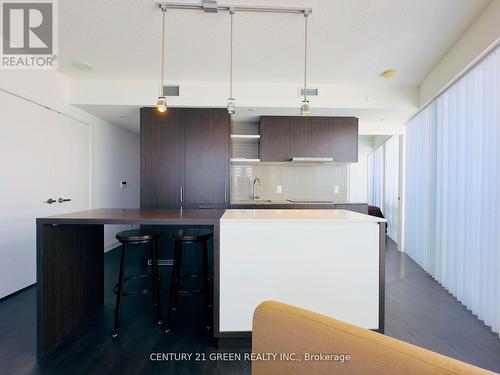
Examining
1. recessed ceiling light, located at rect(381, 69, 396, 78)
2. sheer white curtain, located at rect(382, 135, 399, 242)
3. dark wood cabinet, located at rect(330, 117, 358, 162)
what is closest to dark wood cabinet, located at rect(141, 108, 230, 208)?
dark wood cabinet, located at rect(330, 117, 358, 162)

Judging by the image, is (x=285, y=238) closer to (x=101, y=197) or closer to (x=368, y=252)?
(x=368, y=252)

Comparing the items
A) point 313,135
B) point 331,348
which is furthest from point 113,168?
point 331,348

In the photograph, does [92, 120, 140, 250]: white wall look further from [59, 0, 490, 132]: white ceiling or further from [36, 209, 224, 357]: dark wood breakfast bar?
[36, 209, 224, 357]: dark wood breakfast bar

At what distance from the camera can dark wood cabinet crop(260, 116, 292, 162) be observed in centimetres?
389

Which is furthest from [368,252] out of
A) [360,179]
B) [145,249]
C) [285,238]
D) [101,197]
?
[360,179]

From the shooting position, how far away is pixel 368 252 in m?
1.81

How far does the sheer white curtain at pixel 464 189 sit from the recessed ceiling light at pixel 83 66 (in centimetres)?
413

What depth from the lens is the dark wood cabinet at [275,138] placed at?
3.89 m

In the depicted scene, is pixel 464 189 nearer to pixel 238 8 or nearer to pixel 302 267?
pixel 302 267

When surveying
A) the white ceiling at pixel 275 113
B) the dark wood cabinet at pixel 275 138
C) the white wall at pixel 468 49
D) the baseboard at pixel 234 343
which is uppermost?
the white wall at pixel 468 49

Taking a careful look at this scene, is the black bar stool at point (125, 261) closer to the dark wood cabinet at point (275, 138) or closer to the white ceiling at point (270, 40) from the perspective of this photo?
the white ceiling at point (270, 40)

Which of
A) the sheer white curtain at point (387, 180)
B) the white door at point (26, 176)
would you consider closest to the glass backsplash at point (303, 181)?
the sheer white curtain at point (387, 180)

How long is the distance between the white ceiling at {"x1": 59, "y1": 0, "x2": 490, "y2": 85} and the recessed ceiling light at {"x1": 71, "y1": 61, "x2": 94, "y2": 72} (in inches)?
2.3

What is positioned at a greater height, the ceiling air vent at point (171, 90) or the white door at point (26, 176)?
the ceiling air vent at point (171, 90)
